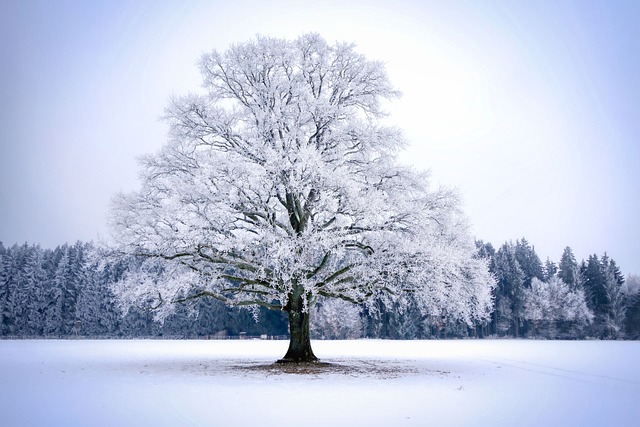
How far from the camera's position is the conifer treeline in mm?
82188

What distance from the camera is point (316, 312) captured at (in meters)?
88.1

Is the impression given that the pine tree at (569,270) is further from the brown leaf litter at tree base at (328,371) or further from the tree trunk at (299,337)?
the brown leaf litter at tree base at (328,371)

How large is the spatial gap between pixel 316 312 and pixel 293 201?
66688 mm

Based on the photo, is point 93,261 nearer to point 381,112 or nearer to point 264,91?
point 264,91

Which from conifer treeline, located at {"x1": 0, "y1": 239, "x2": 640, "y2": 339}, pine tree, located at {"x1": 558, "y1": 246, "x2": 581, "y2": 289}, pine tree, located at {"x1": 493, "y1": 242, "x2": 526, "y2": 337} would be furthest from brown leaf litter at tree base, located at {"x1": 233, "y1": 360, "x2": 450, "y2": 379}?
pine tree, located at {"x1": 558, "y1": 246, "x2": 581, "y2": 289}

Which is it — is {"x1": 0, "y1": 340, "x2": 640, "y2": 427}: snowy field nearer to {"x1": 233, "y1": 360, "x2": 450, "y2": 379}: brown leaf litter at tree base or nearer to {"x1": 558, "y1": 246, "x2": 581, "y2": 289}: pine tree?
{"x1": 233, "y1": 360, "x2": 450, "y2": 379}: brown leaf litter at tree base

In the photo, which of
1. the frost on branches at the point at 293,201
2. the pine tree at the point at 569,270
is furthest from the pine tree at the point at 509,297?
the frost on branches at the point at 293,201

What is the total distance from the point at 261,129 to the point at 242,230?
4.84m

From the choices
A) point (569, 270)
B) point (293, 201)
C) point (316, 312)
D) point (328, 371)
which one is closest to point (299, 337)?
point (328, 371)

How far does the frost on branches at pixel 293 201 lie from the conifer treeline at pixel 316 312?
56572mm

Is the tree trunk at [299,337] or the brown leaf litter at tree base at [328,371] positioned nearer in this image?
the brown leaf litter at tree base at [328,371]

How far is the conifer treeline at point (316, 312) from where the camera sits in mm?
82188

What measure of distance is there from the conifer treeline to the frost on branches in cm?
5657

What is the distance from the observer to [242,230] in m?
24.4
